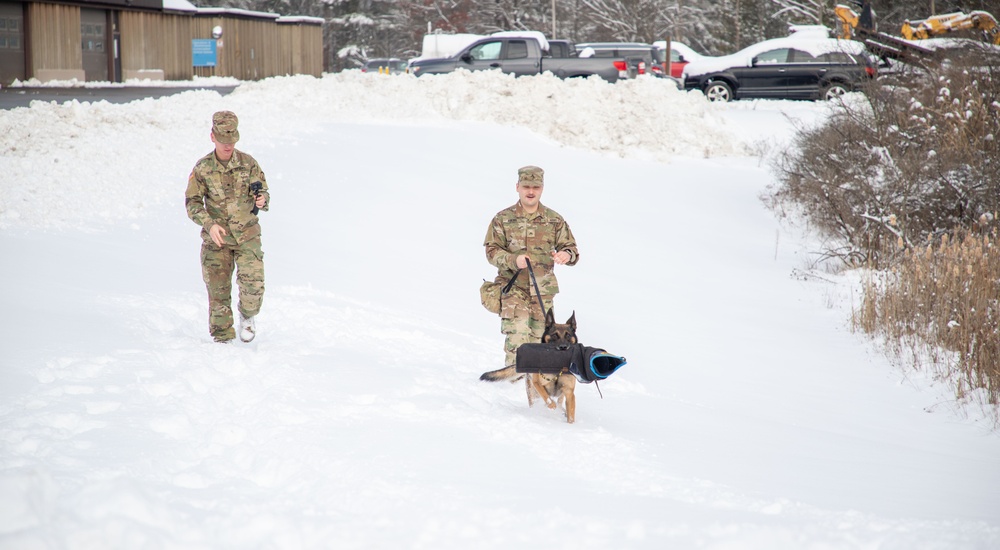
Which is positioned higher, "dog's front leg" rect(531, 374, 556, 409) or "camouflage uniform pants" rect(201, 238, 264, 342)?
"camouflage uniform pants" rect(201, 238, 264, 342)

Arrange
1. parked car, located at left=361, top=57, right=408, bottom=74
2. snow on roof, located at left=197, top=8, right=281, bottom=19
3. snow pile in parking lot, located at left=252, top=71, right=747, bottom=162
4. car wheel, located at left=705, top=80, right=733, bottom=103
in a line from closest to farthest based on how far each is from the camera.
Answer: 1. snow pile in parking lot, located at left=252, top=71, right=747, bottom=162
2. car wheel, located at left=705, top=80, right=733, bottom=103
3. snow on roof, located at left=197, top=8, right=281, bottom=19
4. parked car, located at left=361, top=57, right=408, bottom=74

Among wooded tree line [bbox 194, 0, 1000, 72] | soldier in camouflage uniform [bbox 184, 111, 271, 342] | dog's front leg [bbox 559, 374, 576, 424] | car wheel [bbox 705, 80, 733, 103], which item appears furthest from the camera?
wooded tree line [bbox 194, 0, 1000, 72]

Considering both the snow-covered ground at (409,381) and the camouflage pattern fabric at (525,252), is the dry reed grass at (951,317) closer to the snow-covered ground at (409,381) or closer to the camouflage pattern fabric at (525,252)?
the snow-covered ground at (409,381)

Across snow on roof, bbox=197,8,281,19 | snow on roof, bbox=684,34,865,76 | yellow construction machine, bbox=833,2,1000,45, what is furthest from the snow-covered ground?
snow on roof, bbox=197,8,281,19

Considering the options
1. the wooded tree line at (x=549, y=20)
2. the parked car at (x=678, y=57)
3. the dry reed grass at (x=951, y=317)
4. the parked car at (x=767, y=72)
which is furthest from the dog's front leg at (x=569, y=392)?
the wooded tree line at (x=549, y=20)

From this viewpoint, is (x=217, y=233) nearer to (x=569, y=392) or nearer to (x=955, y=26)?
(x=569, y=392)

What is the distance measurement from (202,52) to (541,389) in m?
31.6

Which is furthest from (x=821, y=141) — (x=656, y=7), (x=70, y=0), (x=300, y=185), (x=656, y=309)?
(x=656, y=7)

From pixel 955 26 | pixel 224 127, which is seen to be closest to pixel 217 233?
pixel 224 127

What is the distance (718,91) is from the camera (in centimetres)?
2616

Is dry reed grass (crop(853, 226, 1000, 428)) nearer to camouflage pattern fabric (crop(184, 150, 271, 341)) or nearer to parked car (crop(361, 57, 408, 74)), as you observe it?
camouflage pattern fabric (crop(184, 150, 271, 341))

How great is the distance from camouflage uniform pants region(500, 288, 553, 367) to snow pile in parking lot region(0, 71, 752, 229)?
22.8 feet

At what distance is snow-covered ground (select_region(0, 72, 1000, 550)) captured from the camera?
12.4 ft

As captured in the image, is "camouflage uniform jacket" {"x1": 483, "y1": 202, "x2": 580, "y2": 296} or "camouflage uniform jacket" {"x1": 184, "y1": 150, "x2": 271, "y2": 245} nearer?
"camouflage uniform jacket" {"x1": 483, "y1": 202, "x2": 580, "y2": 296}
